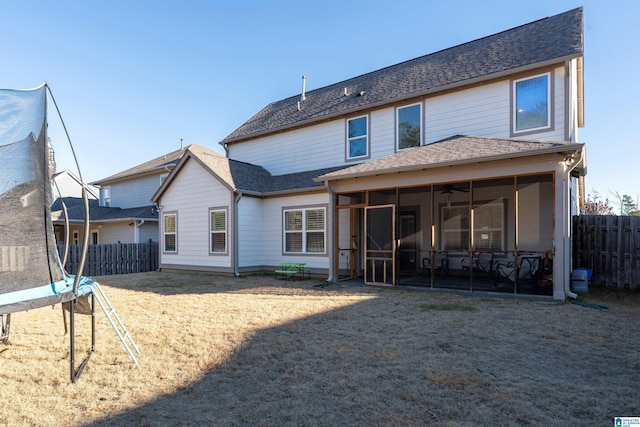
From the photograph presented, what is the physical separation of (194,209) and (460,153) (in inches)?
392

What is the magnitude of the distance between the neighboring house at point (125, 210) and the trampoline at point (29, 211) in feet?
52.2

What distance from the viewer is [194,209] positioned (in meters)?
13.8

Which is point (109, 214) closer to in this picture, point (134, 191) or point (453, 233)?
point (134, 191)

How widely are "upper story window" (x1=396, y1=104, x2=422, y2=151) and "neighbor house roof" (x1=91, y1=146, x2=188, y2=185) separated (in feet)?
41.1

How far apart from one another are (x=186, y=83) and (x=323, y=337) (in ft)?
52.7

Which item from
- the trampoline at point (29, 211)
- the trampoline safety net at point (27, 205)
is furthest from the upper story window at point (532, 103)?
the trampoline safety net at point (27, 205)

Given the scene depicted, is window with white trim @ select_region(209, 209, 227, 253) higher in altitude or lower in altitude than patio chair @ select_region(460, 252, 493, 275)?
higher

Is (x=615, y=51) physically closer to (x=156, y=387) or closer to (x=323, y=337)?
(x=323, y=337)

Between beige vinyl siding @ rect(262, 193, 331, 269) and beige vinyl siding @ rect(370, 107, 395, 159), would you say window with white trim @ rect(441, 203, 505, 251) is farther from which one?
beige vinyl siding @ rect(262, 193, 331, 269)

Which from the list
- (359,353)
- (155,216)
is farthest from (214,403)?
(155,216)

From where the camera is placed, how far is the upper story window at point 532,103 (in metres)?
9.03

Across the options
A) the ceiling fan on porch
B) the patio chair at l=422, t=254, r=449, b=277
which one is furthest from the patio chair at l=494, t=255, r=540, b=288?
the ceiling fan on porch

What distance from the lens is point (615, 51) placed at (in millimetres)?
12398

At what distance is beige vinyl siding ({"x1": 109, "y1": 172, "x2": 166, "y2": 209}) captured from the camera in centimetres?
2078
